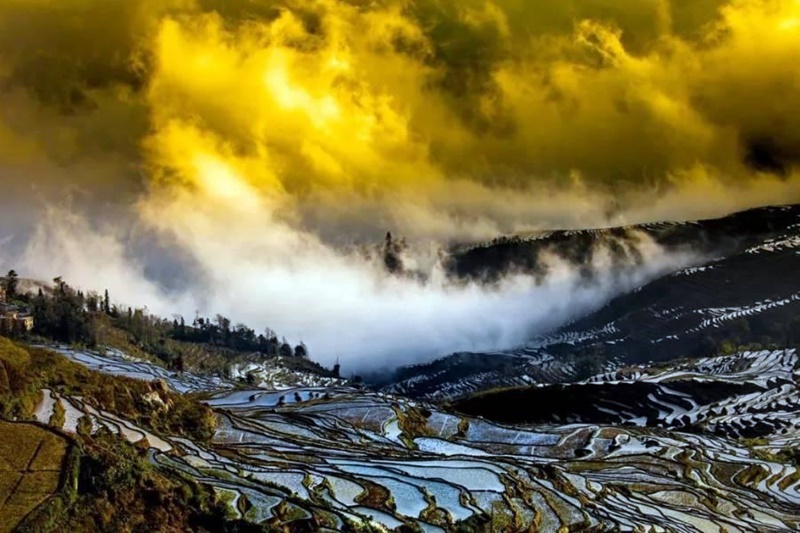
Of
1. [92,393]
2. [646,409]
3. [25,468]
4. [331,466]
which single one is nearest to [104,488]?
[25,468]

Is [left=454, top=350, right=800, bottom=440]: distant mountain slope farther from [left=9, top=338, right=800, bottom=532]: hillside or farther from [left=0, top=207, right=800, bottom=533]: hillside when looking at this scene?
[left=9, top=338, right=800, bottom=532]: hillside

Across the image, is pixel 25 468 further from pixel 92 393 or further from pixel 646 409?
pixel 646 409

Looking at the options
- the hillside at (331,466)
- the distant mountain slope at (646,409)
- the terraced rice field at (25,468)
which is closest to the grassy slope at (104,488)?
the hillside at (331,466)

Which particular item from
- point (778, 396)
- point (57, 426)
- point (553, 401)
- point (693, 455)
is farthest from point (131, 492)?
point (778, 396)

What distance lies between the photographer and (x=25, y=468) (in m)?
48.0

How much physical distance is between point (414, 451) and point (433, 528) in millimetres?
36111

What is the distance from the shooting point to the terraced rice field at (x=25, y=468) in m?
43.6

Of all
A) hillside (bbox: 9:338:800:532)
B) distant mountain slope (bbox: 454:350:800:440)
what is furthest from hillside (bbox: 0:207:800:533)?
distant mountain slope (bbox: 454:350:800:440)

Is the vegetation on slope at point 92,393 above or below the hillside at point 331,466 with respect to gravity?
above

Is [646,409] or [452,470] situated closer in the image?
[452,470]

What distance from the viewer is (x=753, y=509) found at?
90.9 metres

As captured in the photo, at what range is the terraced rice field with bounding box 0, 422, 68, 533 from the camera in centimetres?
4356

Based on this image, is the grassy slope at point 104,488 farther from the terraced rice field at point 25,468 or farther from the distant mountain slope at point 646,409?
the distant mountain slope at point 646,409

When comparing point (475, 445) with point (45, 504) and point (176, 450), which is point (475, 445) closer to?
point (176, 450)
